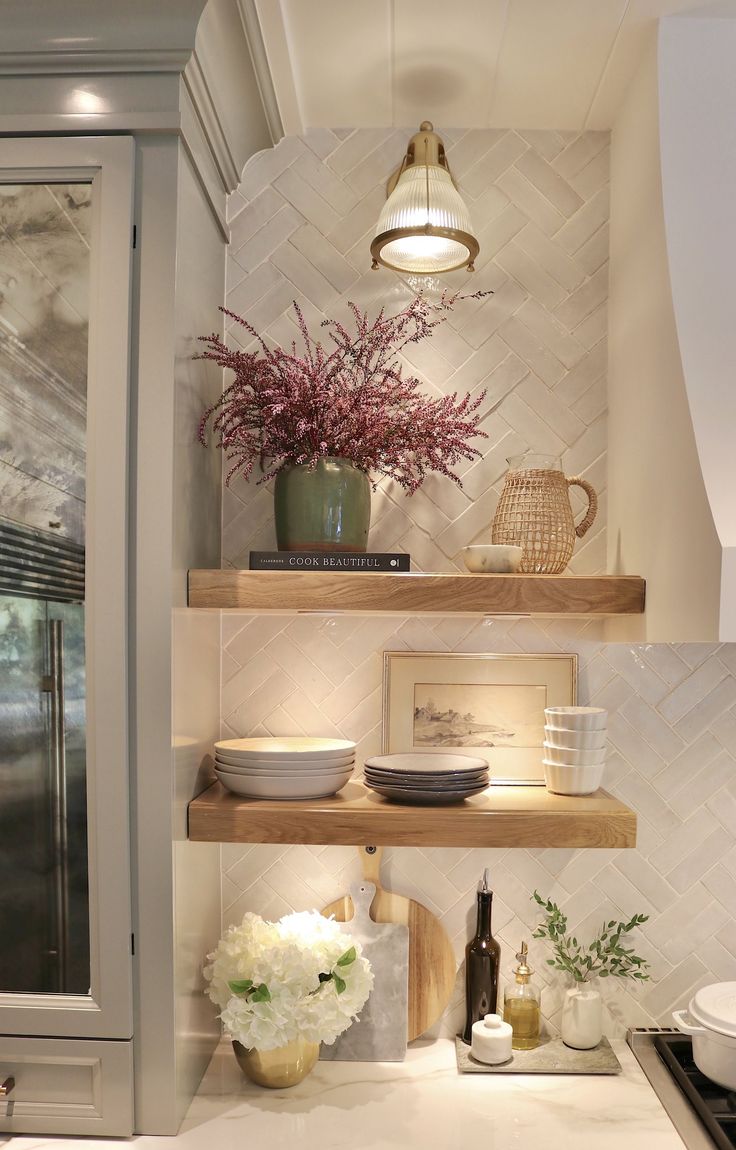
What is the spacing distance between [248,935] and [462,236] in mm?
1275

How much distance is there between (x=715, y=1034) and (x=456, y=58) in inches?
66.8

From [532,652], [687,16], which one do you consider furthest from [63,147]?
[532,652]

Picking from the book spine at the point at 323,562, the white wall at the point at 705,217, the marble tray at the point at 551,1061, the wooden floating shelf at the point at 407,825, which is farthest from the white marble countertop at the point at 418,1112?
the white wall at the point at 705,217

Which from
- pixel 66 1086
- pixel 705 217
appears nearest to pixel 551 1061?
pixel 66 1086

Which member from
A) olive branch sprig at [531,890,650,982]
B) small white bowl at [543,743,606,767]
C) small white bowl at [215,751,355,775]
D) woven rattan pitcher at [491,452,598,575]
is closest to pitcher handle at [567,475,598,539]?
woven rattan pitcher at [491,452,598,575]

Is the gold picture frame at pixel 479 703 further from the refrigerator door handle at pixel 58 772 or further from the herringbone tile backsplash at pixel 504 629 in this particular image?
the refrigerator door handle at pixel 58 772

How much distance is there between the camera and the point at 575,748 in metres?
1.57

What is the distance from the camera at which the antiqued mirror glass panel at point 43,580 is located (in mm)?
1408

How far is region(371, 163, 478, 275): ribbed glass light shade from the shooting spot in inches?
62.8

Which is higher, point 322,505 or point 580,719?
point 322,505

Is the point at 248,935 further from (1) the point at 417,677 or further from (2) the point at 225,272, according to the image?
(2) the point at 225,272

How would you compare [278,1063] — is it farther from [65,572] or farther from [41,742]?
[65,572]

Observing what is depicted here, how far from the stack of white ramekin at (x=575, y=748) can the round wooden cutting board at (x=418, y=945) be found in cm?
41

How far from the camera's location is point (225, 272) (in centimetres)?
187
